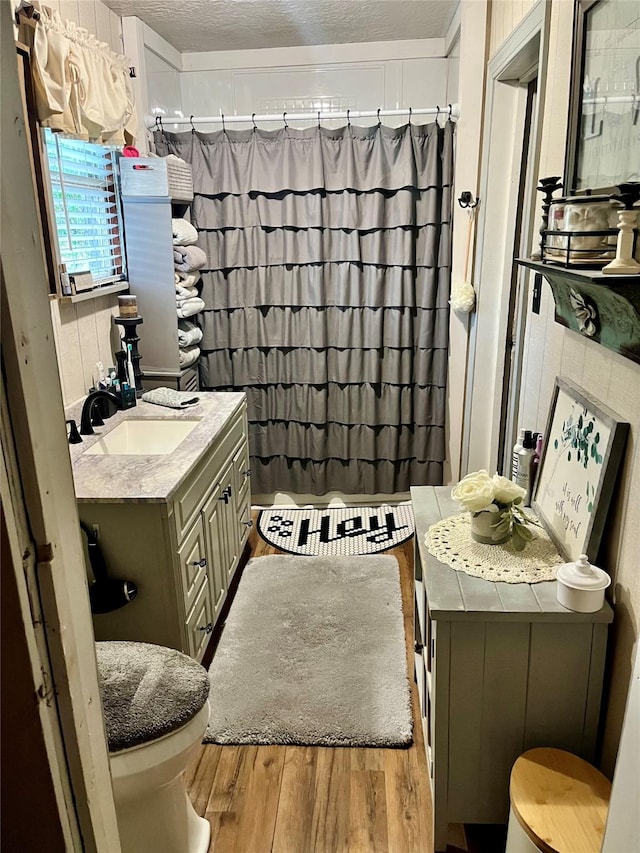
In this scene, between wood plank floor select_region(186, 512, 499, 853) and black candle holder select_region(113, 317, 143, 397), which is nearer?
wood plank floor select_region(186, 512, 499, 853)

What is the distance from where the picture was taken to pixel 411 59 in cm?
344

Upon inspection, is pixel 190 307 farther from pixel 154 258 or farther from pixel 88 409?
pixel 88 409

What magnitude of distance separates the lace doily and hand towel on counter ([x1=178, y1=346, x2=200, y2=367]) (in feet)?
5.88

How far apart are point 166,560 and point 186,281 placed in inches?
65.8

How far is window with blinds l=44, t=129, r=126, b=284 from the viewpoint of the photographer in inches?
99.7

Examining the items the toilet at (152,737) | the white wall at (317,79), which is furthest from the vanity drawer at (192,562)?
the white wall at (317,79)

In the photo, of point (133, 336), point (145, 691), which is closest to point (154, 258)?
point (133, 336)

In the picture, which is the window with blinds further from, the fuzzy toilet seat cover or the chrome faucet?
the fuzzy toilet seat cover

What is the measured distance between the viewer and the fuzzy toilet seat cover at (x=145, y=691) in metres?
1.51

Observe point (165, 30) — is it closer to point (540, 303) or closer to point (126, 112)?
point (126, 112)

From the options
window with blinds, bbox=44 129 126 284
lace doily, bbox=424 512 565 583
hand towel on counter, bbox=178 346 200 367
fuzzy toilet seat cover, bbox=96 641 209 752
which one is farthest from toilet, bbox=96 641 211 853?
hand towel on counter, bbox=178 346 200 367

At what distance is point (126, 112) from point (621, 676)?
8.97 feet

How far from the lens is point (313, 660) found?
245 cm

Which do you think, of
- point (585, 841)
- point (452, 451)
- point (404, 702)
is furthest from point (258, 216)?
point (585, 841)
